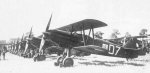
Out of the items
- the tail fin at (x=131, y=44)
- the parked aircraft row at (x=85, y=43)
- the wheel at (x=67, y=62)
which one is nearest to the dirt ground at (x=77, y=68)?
the wheel at (x=67, y=62)

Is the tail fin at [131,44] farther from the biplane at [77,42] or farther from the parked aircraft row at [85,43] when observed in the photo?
the biplane at [77,42]

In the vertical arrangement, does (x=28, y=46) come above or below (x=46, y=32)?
below

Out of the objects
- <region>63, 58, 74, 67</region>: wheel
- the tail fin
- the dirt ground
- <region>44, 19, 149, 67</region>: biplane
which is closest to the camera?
the dirt ground

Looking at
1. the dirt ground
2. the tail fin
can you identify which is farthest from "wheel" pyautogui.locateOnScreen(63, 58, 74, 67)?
the tail fin

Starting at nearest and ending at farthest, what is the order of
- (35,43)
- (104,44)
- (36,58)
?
(104,44) → (36,58) → (35,43)

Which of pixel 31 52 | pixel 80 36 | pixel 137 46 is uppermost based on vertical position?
pixel 80 36

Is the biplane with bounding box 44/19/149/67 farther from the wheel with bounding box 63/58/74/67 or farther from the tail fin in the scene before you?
the tail fin

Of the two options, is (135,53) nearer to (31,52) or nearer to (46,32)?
(46,32)

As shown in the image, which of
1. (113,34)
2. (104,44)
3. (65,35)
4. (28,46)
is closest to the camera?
(65,35)

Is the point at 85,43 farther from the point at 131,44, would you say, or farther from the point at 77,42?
the point at 131,44

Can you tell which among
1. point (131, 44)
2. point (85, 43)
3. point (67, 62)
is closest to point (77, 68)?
point (67, 62)

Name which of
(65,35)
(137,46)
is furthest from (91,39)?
(137,46)
